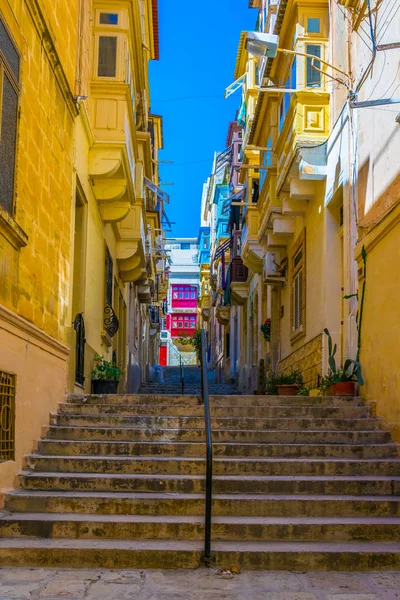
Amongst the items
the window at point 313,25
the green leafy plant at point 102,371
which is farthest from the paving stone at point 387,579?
the window at point 313,25

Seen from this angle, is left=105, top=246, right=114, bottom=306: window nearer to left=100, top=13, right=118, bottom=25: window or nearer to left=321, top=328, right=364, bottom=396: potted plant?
left=100, top=13, right=118, bottom=25: window

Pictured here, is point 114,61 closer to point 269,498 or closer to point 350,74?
point 350,74

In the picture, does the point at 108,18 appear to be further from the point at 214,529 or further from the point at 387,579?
the point at 387,579

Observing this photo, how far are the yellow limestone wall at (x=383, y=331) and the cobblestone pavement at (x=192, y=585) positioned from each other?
2.73 metres

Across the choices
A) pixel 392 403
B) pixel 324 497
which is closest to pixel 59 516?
pixel 324 497

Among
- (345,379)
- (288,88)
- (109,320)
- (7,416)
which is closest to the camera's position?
(7,416)

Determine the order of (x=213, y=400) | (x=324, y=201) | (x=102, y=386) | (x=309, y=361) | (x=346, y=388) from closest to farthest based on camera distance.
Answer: (x=213, y=400)
(x=346, y=388)
(x=102, y=386)
(x=324, y=201)
(x=309, y=361)

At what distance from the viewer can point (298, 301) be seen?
14844 millimetres

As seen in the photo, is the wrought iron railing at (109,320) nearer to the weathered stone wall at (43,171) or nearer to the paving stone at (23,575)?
the weathered stone wall at (43,171)

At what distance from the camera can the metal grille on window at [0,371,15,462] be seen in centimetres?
620

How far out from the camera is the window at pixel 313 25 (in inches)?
504

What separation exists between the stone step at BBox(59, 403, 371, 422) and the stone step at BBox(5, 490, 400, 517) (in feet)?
6.52

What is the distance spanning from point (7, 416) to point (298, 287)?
941 cm

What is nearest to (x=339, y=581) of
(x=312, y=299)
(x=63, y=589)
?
(x=63, y=589)
